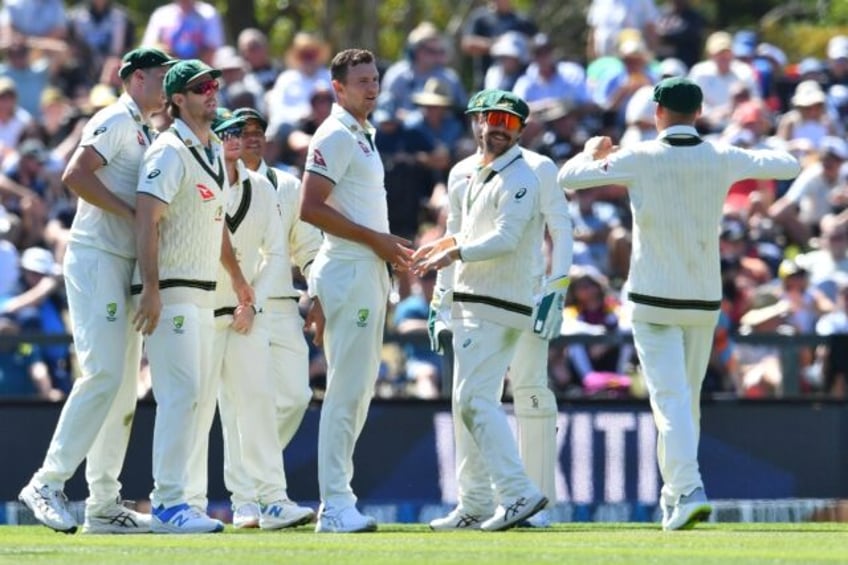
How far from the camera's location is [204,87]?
35.2ft

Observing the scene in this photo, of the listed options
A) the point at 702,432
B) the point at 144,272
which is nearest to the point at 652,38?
the point at 702,432

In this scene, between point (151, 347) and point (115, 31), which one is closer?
point (151, 347)

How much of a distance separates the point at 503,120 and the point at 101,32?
13.0m

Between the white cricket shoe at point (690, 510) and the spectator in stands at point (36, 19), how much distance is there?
43.7ft

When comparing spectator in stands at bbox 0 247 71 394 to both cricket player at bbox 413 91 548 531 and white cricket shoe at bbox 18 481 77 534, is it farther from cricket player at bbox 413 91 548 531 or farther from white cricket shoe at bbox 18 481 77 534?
cricket player at bbox 413 91 548 531

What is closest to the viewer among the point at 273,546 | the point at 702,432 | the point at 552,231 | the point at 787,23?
the point at 273,546

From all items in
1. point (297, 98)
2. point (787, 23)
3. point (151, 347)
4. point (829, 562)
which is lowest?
point (829, 562)

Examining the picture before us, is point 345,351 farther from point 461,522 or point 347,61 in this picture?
point 347,61

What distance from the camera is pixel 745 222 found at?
1895 cm

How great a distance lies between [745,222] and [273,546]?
1010 centimetres

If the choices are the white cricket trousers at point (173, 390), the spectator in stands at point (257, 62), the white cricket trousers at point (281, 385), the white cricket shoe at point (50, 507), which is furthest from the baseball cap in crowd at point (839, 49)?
the white cricket shoe at point (50, 507)

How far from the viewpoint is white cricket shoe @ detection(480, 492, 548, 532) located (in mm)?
10805

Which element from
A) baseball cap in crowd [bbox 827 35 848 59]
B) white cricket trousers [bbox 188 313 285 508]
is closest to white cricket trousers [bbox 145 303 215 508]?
white cricket trousers [bbox 188 313 285 508]

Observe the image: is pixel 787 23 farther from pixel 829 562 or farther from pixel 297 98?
pixel 829 562
